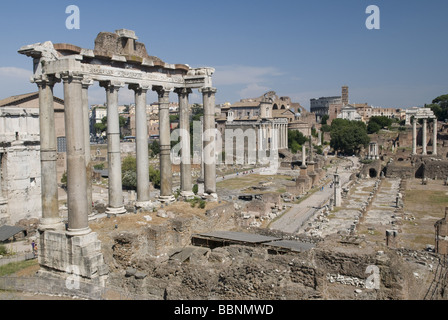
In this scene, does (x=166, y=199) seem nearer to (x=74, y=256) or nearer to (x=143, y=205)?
(x=143, y=205)

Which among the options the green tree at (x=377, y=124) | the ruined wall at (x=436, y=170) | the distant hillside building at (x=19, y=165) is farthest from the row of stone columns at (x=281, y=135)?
the distant hillside building at (x=19, y=165)

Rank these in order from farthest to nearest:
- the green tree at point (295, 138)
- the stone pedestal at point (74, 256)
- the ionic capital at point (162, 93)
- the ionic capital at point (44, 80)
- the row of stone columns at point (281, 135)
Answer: the green tree at point (295, 138) < the row of stone columns at point (281, 135) < the ionic capital at point (162, 93) < the ionic capital at point (44, 80) < the stone pedestal at point (74, 256)

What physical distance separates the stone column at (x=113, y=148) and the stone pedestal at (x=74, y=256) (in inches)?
134

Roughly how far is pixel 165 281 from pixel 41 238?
186 inches

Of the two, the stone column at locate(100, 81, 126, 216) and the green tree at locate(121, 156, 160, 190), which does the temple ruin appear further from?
the green tree at locate(121, 156, 160, 190)

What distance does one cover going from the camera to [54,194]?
555 inches

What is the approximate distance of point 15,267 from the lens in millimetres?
14859

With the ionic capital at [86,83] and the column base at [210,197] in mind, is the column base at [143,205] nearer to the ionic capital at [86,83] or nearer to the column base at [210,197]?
the column base at [210,197]

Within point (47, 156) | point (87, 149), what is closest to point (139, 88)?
point (87, 149)

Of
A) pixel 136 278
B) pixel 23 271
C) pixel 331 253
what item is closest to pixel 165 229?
pixel 136 278

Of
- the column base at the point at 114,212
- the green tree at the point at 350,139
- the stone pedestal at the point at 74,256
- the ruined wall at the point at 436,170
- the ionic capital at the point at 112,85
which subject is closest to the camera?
the stone pedestal at the point at 74,256

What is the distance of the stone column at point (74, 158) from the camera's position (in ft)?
41.9

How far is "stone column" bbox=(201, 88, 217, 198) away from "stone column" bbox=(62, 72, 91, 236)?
7.10m

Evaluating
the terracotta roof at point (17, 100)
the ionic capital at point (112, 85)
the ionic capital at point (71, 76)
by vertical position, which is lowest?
the ionic capital at point (71, 76)
